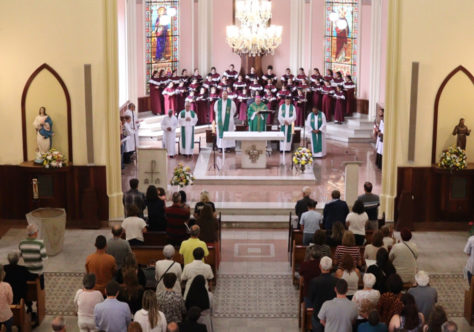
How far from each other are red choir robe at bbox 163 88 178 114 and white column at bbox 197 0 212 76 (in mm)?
2057

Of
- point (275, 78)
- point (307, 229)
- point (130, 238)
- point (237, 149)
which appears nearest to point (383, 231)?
point (307, 229)

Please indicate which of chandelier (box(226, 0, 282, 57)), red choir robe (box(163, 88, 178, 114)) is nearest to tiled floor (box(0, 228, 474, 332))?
chandelier (box(226, 0, 282, 57))

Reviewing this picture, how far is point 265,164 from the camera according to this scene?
2045 cm

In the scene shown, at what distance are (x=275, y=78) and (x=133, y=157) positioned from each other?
7.35 meters

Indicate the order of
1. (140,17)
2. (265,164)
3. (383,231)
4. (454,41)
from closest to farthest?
1. (383,231)
2. (454,41)
3. (265,164)
4. (140,17)

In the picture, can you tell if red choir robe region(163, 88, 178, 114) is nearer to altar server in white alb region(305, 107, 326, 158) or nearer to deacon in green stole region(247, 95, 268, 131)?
deacon in green stole region(247, 95, 268, 131)

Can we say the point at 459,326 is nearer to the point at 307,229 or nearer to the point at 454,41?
the point at 307,229

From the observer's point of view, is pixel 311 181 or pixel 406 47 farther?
pixel 311 181

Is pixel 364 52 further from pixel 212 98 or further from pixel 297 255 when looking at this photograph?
pixel 297 255

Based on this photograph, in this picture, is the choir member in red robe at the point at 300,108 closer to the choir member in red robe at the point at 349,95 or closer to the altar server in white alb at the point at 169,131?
the choir member in red robe at the point at 349,95

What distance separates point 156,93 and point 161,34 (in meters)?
2.44

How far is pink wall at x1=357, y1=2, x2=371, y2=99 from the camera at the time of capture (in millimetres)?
26547

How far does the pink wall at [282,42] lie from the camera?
27.5 metres

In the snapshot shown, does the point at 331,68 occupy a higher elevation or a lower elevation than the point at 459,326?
higher
